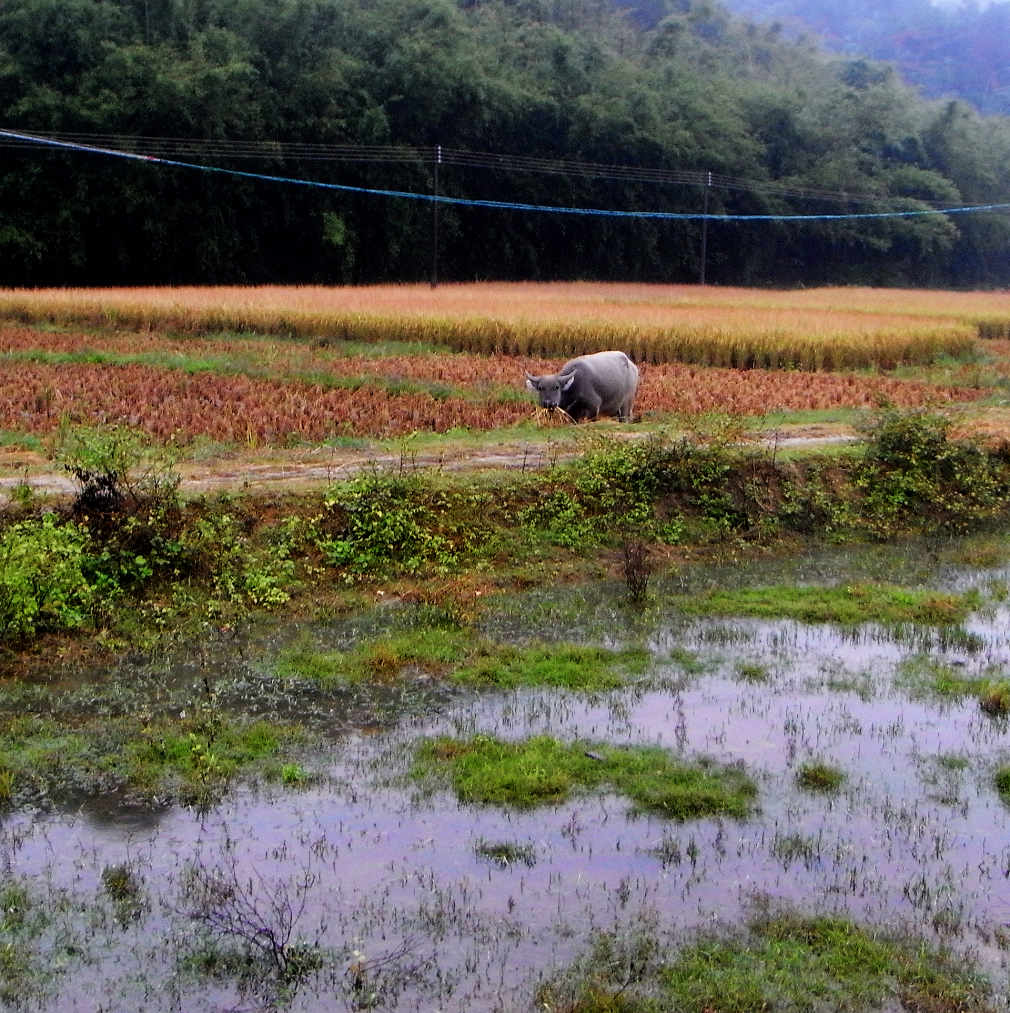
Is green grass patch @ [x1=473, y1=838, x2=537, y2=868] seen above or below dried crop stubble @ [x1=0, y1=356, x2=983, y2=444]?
below

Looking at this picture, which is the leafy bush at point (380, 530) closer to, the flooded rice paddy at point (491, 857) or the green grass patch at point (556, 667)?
the green grass patch at point (556, 667)

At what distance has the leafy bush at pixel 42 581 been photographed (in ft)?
20.7

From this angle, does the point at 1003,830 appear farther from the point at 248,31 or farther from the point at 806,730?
the point at 248,31

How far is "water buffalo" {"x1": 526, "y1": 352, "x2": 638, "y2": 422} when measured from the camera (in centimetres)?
1214

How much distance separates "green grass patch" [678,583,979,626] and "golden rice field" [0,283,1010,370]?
10.4 m

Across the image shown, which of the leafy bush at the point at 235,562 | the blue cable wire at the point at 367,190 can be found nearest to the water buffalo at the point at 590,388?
the leafy bush at the point at 235,562

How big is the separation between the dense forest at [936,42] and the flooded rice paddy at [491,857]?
83.8m

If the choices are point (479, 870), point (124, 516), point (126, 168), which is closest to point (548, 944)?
point (479, 870)

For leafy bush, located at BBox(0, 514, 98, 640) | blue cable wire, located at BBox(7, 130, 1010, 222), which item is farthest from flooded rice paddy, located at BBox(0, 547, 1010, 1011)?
blue cable wire, located at BBox(7, 130, 1010, 222)

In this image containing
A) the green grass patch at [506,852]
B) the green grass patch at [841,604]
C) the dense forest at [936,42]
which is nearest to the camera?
the green grass patch at [506,852]

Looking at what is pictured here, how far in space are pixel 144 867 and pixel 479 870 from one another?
1.16m

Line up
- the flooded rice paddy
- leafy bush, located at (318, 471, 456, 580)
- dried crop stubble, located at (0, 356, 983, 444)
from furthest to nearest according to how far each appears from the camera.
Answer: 1. dried crop stubble, located at (0, 356, 983, 444)
2. leafy bush, located at (318, 471, 456, 580)
3. the flooded rice paddy

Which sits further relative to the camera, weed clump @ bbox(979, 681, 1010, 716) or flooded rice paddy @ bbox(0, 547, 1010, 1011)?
weed clump @ bbox(979, 681, 1010, 716)

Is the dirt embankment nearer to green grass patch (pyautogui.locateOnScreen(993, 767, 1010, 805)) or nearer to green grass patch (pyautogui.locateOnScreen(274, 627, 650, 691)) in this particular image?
green grass patch (pyautogui.locateOnScreen(274, 627, 650, 691))
